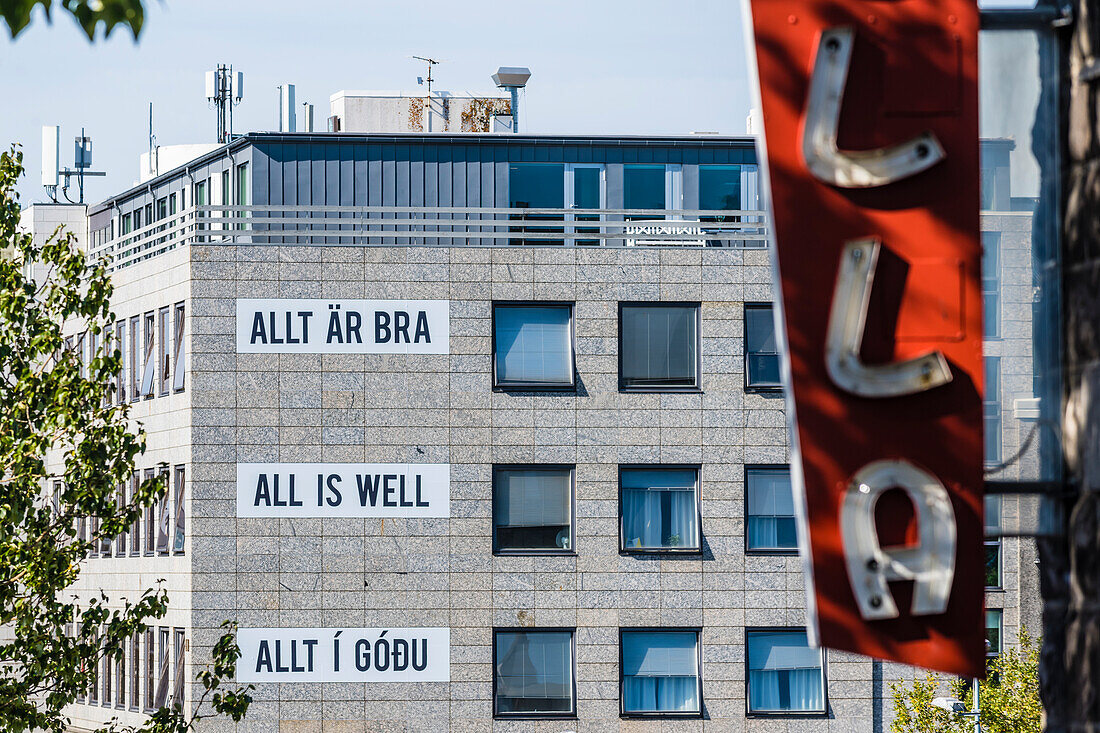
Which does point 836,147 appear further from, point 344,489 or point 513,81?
point 513,81

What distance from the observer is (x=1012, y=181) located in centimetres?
682

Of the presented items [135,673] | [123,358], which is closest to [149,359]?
[123,358]

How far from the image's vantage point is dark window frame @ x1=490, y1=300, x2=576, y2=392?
32875 mm

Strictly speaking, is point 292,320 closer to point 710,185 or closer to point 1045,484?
point 710,185

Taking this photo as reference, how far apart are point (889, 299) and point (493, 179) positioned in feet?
106

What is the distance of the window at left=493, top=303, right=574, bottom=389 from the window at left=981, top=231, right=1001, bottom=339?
26133mm

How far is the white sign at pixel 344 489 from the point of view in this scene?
3250cm

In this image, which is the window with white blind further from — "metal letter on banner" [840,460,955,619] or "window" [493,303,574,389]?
"metal letter on banner" [840,460,955,619]

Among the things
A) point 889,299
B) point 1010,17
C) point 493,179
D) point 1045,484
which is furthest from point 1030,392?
point 493,179

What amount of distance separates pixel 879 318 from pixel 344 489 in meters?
26.9

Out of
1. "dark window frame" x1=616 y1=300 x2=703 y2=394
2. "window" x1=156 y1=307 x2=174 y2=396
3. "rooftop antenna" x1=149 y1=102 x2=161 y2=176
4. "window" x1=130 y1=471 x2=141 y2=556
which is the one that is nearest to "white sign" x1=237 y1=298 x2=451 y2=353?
"window" x1=156 y1=307 x2=174 y2=396

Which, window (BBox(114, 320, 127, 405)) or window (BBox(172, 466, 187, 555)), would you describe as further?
window (BBox(114, 320, 127, 405))

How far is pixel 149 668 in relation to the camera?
3522 centimetres

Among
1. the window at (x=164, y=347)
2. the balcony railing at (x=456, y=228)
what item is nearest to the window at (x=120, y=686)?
the window at (x=164, y=347)
